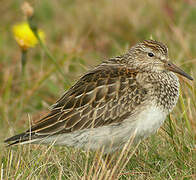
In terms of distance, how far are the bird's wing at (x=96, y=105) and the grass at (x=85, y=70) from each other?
266 millimetres

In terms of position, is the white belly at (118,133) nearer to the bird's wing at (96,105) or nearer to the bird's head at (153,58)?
the bird's wing at (96,105)

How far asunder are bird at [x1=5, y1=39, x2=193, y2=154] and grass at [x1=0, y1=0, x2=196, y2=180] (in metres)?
0.17

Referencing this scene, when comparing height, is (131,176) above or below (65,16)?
below

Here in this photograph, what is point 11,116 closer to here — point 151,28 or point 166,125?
point 166,125

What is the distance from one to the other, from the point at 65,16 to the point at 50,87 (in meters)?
3.28

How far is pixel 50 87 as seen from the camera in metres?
7.56

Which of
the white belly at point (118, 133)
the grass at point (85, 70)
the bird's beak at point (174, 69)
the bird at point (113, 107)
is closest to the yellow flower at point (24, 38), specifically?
the grass at point (85, 70)

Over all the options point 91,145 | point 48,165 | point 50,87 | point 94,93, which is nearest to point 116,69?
point 94,93

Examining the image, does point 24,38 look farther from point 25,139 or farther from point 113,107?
point 113,107

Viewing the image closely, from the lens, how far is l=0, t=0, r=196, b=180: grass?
4.74 metres

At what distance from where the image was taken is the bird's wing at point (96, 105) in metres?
4.82

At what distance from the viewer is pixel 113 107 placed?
16.0 feet

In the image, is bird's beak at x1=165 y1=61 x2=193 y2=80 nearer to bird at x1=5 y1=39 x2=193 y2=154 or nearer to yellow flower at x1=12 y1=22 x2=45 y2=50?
bird at x1=5 y1=39 x2=193 y2=154

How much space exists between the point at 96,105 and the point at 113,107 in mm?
169
